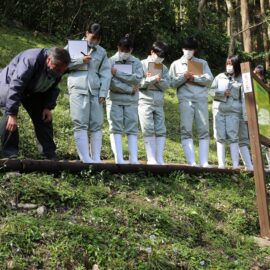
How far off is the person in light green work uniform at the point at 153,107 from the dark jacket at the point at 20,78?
187 cm

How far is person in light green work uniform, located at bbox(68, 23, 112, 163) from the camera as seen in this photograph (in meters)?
6.17

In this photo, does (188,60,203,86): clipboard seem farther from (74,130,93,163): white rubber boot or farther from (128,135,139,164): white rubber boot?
(74,130,93,163): white rubber boot

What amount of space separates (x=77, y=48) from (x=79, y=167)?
65.9 inches

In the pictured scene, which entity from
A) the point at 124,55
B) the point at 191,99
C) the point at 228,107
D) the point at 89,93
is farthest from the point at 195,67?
the point at 89,93

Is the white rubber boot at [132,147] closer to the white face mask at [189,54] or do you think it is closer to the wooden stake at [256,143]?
the white face mask at [189,54]

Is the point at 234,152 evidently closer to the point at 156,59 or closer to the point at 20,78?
the point at 156,59

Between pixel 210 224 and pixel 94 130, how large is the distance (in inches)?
74.5

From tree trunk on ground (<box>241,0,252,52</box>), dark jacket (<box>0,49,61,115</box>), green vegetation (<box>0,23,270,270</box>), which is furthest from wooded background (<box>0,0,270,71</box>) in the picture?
green vegetation (<box>0,23,270,270</box>)

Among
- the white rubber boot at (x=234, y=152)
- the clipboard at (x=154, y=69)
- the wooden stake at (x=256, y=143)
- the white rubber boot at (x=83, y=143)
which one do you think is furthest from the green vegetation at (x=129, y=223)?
the clipboard at (x=154, y=69)

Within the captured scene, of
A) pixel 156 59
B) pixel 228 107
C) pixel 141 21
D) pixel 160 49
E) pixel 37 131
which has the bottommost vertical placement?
pixel 37 131

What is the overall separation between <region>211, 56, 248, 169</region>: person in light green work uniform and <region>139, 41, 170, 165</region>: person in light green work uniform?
103cm

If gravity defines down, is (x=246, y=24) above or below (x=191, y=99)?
above

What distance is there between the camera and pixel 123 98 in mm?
6660

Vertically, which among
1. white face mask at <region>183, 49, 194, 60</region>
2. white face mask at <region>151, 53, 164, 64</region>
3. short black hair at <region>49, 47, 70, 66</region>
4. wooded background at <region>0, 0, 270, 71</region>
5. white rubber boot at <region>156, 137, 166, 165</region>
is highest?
wooded background at <region>0, 0, 270, 71</region>
